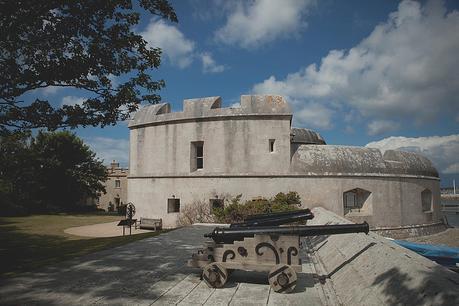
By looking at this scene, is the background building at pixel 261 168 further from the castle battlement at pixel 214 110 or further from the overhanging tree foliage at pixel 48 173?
the overhanging tree foliage at pixel 48 173

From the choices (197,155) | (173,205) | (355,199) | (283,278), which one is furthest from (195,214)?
(283,278)

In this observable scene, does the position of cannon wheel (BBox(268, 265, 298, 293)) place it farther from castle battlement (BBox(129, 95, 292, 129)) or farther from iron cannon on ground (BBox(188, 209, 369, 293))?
castle battlement (BBox(129, 95, 292, 129))

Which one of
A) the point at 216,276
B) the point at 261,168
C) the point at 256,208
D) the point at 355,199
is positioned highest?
the point at 261,168

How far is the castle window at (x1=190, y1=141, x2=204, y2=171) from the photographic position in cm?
1772

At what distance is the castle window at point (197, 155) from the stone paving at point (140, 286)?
10.9 m

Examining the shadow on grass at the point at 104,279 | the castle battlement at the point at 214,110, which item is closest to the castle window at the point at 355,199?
the castle battlement at the point at 214,110

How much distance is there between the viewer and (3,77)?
6277 mm

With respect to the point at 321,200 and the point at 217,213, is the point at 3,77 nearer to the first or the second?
the point at 217,213

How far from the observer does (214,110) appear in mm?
17344

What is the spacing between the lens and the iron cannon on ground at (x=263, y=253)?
15.4ft

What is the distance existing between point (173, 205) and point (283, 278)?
14.2m

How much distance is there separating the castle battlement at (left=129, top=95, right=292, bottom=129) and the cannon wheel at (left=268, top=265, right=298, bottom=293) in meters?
12.4

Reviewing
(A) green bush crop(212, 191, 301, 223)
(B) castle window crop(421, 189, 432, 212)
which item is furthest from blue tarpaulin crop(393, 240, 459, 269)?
(B) castle window crop(421, 189, 432, 212)

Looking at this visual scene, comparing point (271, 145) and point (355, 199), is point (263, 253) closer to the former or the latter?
point (271, 145)
